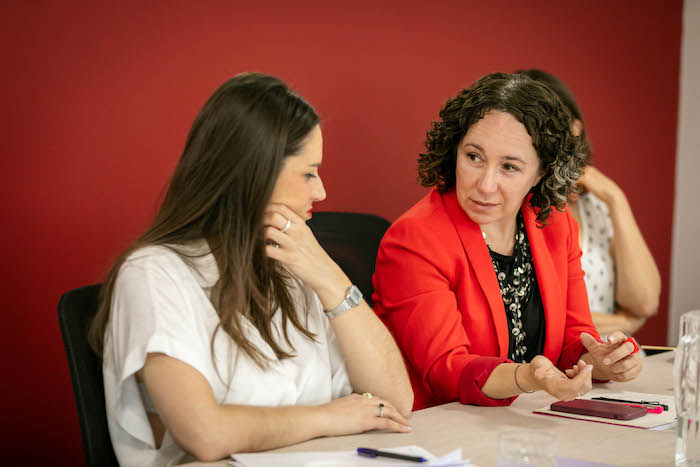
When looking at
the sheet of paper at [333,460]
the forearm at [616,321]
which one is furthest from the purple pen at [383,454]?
the forearm at [616,321]

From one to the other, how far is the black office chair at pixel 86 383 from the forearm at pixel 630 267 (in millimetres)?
1990

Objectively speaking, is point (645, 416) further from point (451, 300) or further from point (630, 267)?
point (630, 267)

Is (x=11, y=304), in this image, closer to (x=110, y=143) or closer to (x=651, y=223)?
(x=110, y=143)

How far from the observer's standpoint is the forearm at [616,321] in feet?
8.48

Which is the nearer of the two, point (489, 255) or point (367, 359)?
point (367, 359)

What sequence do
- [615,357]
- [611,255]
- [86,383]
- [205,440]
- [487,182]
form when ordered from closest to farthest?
[205,440], [86,383], [615,357], [487,182], [611,255]

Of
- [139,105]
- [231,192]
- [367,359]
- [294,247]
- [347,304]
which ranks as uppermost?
[139,105]

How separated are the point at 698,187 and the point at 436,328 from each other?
2673 millimetres

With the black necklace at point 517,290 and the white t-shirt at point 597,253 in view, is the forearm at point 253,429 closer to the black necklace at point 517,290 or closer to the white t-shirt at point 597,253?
the black necklace at point 517,290

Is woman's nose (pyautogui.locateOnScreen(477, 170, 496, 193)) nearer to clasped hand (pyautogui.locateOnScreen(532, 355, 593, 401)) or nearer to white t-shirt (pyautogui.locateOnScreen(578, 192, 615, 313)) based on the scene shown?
clasped hand (pyautogui.locateOnScreen(532, 355, 593, 401))

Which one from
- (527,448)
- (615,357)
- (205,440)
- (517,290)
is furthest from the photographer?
(517,290)

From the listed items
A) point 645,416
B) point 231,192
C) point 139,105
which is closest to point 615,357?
point 645,416

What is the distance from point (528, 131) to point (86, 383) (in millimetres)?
1137

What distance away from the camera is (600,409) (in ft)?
4.75
